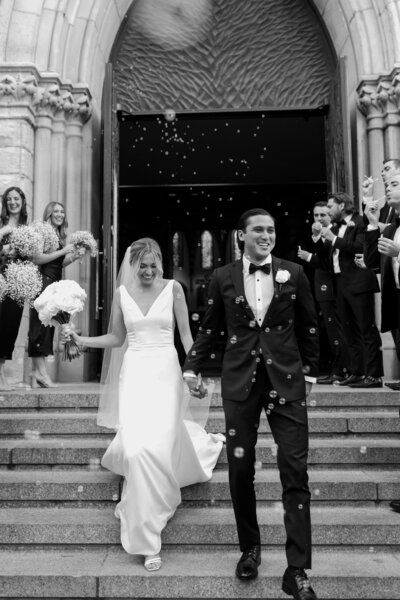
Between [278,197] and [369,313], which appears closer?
[369,313]

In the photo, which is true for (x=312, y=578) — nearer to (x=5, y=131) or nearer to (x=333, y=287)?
(x=333, y=287)

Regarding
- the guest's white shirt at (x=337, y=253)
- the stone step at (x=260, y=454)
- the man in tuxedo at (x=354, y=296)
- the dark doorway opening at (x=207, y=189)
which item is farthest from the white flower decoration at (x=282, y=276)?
the dark doorway opening at (x=207, y=189)

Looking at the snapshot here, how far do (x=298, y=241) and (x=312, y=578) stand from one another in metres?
11.1

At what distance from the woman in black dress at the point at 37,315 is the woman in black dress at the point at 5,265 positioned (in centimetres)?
36

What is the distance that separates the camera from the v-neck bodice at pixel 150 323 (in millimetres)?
4480

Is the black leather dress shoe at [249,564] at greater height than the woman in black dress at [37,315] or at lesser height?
lesser

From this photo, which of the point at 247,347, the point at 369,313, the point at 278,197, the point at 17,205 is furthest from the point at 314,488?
the point at 278,197

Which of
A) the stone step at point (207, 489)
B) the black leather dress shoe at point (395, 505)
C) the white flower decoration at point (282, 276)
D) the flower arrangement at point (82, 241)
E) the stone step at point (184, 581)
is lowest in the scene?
the stone step at point (184, 581)

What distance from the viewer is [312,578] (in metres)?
3.49

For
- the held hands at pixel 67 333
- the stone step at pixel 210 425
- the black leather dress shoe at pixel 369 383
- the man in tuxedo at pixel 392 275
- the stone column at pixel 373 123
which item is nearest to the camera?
the held hands at pixel 67 333

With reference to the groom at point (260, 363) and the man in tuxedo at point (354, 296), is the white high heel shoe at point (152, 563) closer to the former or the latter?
the groom at point (260, 363)

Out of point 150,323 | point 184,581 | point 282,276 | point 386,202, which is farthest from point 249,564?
point 386,202

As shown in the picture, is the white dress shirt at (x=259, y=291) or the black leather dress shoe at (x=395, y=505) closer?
the white dress shirt at (x=259, y=291)

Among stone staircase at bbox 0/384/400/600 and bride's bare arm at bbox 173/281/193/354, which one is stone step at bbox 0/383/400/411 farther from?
bride's bare arm at bbox 173/281/193/354
